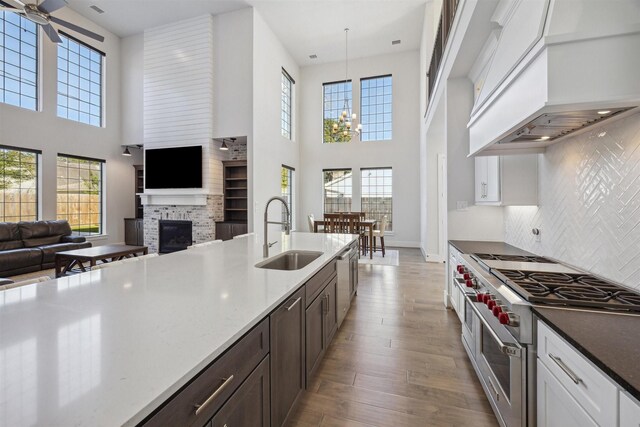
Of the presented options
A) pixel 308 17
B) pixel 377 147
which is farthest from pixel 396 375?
pixel 308 17

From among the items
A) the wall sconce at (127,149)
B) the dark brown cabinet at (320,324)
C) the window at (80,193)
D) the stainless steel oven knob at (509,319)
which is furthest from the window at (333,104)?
the stainless steel oven knob at (509,319)

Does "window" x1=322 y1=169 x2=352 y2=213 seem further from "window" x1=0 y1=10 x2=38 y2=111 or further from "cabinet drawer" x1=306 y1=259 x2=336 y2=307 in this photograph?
"window" x1=0 y1=10 x2=38 y2=111

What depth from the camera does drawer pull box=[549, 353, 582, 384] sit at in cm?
92

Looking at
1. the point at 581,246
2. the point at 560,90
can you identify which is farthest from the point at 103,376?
the point at 581,246

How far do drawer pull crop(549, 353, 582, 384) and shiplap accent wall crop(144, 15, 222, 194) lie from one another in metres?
6.23

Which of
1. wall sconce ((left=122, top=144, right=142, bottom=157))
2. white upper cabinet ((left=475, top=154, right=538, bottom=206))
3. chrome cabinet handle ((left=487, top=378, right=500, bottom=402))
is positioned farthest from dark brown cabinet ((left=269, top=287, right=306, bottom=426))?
wall sconce ((left=122, top=144, right=142, bottom=157))

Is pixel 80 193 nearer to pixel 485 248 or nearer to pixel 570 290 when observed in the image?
pixel 485 248

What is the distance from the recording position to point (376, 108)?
8.12 metres

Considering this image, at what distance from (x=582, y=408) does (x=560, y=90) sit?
44.4 inches

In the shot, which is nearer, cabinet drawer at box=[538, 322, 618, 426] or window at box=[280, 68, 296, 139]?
cabinet drawer at box=[538, 322, 618, 426]

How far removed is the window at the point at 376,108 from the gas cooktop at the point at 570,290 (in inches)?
272

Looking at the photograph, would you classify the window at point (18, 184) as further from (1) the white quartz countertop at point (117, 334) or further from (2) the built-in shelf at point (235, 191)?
(1) the white quartz countertop at point (117, 334)

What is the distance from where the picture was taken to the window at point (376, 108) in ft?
26.3

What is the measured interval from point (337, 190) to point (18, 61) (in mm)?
7431
